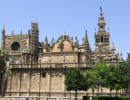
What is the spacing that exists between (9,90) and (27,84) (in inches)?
184

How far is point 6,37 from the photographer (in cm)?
9506

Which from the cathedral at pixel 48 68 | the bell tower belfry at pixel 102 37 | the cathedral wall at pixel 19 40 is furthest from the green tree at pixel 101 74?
the bell tower belfry at pixel 102 37

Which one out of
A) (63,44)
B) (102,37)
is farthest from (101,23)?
(63,44)

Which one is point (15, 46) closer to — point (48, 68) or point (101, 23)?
point (48, 68)

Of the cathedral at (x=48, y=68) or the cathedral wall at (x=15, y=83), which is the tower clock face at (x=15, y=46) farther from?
the cathedral wall at (x=15, y=83)

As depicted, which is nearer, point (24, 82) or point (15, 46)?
point (24, 82)

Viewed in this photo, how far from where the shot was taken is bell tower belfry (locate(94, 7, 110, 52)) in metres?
112

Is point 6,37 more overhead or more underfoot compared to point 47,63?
more overhead

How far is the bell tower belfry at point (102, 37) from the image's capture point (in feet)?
367

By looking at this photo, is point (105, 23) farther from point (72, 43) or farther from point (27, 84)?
point (27, 84)

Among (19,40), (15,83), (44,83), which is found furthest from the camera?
(19,40)

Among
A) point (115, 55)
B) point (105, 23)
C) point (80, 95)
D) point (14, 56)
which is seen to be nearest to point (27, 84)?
point (80, 95)

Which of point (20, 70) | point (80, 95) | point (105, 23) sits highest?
point (105, 23)

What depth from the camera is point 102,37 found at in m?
114
